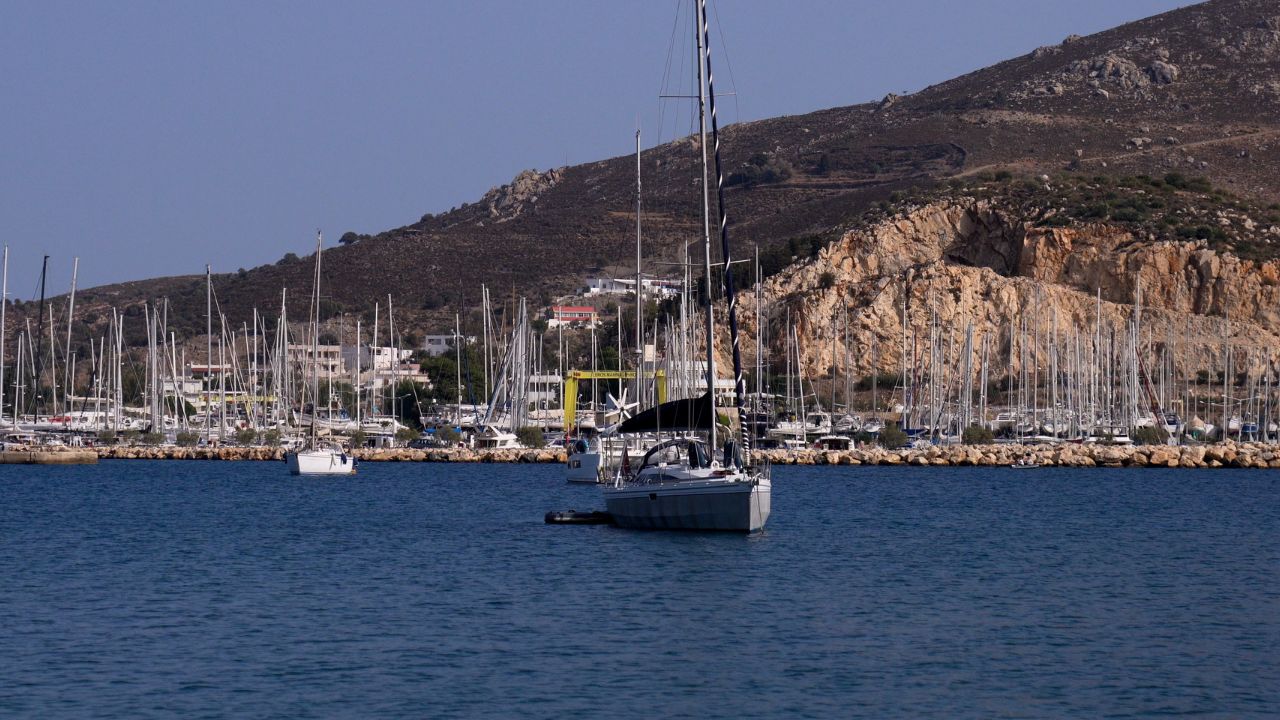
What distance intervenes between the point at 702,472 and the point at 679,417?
96.8 inches

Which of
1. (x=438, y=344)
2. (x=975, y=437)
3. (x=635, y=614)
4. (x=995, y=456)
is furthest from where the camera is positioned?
(x=438, y=344)

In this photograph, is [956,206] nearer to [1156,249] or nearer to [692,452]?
[1156,249]

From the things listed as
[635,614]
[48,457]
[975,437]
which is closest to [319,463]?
[48,457]

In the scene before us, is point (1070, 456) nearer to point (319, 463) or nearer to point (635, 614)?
point (319, 463)

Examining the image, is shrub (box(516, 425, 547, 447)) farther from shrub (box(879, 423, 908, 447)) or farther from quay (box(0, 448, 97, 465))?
quay (box(0, 448, 97, 465))

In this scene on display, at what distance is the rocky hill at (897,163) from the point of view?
4641 inches

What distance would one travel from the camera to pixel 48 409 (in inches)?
3639

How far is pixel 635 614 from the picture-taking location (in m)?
22.0

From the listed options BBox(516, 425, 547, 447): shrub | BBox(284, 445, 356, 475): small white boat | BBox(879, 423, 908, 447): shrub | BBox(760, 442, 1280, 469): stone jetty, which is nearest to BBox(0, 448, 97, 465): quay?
BBox(284, 445, 356, 475): small white boat

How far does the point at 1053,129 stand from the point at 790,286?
47007 mm

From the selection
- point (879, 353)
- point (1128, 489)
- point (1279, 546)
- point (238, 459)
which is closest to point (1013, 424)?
point (879, 353)

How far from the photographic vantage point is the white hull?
5584 centimetres

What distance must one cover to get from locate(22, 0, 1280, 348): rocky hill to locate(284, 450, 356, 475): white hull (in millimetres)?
45843

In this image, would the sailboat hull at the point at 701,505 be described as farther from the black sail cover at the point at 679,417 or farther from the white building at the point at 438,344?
the white building at the point at 438,344
